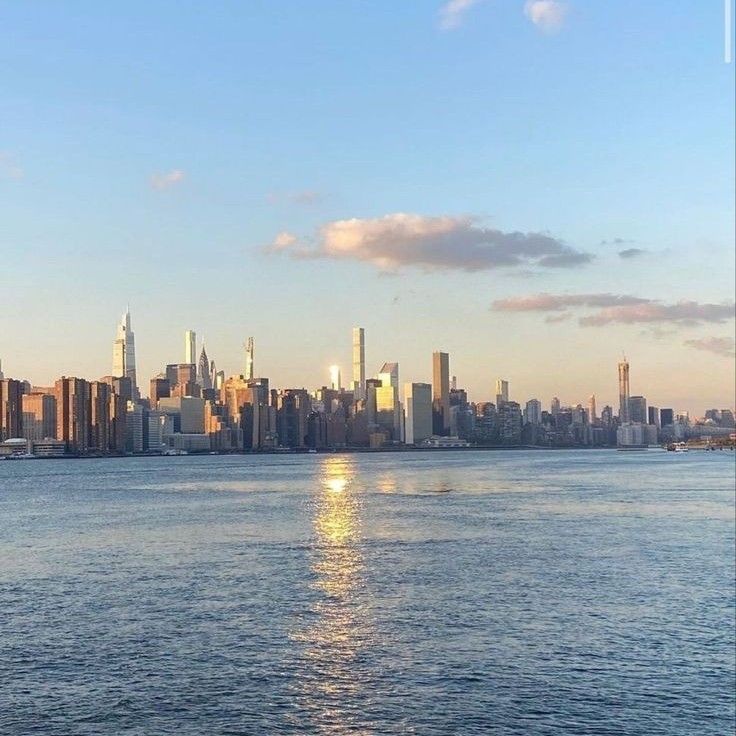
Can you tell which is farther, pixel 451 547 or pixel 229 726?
pixel 451 547

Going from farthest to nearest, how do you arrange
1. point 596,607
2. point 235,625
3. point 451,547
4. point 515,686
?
point 451,547, point 596,607, point 235,625, point 515,686

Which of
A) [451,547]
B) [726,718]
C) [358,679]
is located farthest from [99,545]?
[726,718]

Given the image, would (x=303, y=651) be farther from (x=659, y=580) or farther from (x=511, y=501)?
(x=511, y=501)

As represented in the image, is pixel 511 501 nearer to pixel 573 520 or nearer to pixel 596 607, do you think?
pixel 573 520

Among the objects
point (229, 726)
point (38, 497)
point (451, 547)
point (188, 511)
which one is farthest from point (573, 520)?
point (38, 497)

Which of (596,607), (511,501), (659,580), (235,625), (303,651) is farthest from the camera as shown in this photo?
(511,501)

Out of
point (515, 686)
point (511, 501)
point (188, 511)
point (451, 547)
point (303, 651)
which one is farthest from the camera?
point (511, 501)
